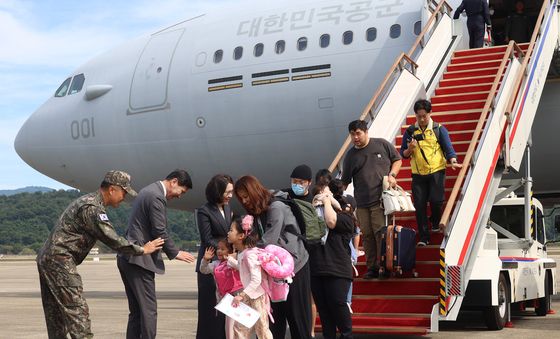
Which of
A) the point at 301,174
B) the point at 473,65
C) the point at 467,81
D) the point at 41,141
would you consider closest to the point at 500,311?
the point at 467,81

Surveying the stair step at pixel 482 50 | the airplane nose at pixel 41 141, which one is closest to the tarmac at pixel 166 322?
the airplane nose at pixel 41 141

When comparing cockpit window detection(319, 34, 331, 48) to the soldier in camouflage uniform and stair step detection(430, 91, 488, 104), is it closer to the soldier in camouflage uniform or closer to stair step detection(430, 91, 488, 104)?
stair step detection(430, 91, 488, 104)

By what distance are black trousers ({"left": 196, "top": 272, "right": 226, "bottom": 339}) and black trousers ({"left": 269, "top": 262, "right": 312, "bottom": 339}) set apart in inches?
17.9

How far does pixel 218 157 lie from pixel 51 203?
11986 cm

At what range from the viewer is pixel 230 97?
17.3 m

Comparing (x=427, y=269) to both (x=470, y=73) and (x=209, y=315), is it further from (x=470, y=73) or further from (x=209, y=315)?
(x=470, y=73)

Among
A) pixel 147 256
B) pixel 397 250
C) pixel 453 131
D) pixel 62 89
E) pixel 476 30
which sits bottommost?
pixel 397 250

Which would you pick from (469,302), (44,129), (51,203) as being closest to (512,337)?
(469,302)

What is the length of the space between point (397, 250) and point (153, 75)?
945 centimetres

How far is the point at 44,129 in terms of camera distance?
20.0 metres

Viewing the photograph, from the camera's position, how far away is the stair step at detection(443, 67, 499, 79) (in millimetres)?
13766

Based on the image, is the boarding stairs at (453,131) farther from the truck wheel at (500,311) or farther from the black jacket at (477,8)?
the truck wheel at (500,311)

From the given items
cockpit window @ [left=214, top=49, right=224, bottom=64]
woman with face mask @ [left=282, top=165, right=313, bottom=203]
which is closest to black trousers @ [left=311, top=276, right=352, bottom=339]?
woman with face mask @ [left=282, top=165, right=313, bottom=203]

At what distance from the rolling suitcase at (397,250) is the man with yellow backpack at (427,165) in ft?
1.29
